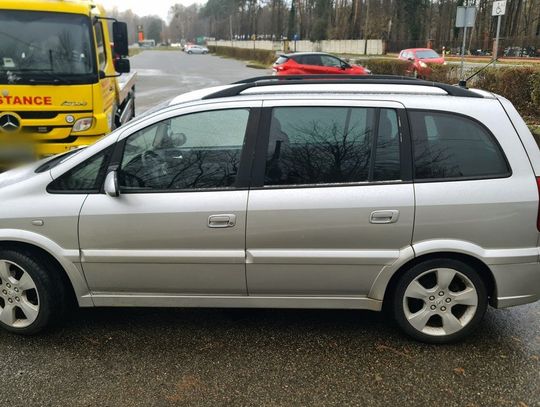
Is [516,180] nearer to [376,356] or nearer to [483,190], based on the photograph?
[483,190]

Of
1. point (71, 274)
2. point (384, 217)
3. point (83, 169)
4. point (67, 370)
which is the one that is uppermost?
point (83, 169)

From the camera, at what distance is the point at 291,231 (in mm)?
3053

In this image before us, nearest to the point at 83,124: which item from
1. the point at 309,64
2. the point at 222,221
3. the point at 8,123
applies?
the point at 8,123

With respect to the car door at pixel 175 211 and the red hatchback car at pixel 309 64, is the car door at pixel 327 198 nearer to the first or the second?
the car door at pixel 175 211

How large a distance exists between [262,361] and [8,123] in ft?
17.6

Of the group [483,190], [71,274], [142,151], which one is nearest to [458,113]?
[483,190]

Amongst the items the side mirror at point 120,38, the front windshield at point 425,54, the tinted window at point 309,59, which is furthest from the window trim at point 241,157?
the front windshield at point 425,54

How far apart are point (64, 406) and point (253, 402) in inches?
39.3

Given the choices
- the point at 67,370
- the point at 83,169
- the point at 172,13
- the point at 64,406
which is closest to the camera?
the point at 64,406

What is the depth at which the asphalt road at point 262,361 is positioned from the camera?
9.10ft

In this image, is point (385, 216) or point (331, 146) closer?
point (385, 216)

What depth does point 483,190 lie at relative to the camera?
303 centimetres

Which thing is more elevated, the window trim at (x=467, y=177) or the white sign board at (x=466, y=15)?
the white sign board at (x=466, y=15)

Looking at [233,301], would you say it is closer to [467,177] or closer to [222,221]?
[222,221]
